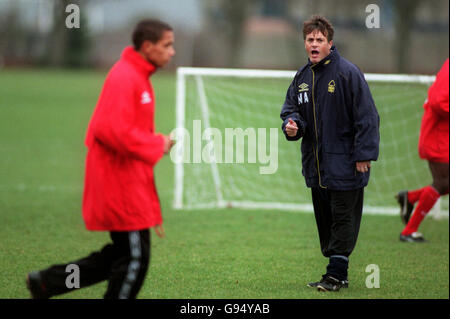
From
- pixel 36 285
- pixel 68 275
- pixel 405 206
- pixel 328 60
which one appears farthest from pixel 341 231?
pixel 405 206

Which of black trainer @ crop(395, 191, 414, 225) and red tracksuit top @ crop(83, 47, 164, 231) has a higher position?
red tracksuit top @ crop(83, 47, 164, 231)

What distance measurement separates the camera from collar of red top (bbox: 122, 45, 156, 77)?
14.2ft

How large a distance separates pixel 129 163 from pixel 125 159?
0.11 ft

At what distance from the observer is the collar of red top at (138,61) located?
4.33 metres

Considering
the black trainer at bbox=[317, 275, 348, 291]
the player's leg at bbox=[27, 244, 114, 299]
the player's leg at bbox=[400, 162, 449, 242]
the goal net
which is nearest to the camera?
the player's leg at bbox=[27, 244, 114, 299]

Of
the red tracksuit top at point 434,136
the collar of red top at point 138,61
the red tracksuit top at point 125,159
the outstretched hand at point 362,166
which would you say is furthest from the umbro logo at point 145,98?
the red tracksuit top at point 434,136

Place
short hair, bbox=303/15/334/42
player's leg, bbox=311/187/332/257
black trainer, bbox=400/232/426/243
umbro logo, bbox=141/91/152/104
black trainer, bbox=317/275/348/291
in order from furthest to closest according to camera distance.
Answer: black trainer, bbox=400/232/426/243 → player's leg, bbox=311/187/332/257 → black trainer, bbox=317/275/348/291 → short hair, bbox=303/15/334/42 → umbro logo, bbox=141/91/152/104

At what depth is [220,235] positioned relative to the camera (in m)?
7.89

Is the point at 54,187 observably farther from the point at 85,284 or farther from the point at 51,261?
the point at 85,284

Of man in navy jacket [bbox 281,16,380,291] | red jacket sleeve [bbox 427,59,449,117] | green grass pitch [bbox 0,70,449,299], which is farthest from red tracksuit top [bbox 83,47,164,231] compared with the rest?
red jacket sleeve [bbox 427,59,449,117]

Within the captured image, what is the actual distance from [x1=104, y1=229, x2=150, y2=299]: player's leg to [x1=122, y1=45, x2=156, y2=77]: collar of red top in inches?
37.0

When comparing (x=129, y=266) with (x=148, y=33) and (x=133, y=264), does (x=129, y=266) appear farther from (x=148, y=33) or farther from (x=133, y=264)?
(x=148, y=33)

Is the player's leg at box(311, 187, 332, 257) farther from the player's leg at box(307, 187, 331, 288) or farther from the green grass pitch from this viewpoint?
the green grass pitch

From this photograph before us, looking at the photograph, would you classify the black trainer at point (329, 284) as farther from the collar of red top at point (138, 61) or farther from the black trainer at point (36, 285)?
the collar of red top at point (138, 61)
